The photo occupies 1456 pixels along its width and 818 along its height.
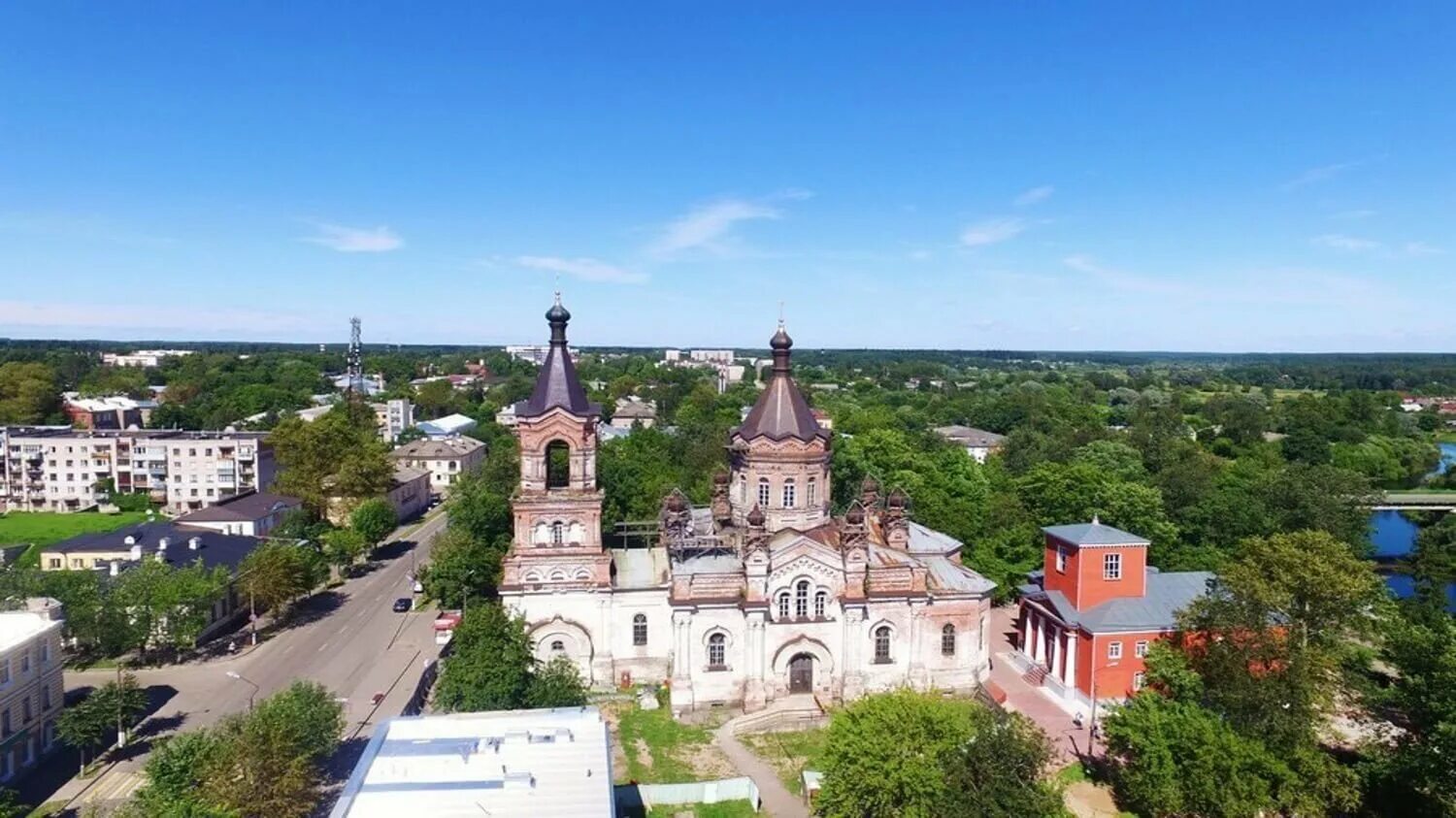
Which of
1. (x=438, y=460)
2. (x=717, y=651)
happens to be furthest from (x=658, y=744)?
(x=438, y=460)

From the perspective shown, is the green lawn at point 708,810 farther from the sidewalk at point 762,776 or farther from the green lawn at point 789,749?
the green lawn at point 789,749

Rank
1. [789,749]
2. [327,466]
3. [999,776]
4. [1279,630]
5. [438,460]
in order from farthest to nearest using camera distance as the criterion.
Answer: [438,460] < [327,466] < [789,749] < [1279,630] < [999,776]

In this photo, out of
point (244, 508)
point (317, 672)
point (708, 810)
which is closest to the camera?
point (708, 810)

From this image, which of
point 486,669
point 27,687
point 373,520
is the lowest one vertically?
point 27,687

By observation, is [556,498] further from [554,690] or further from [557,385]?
[554,690]

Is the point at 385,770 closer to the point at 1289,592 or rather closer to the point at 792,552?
the point at 792,552

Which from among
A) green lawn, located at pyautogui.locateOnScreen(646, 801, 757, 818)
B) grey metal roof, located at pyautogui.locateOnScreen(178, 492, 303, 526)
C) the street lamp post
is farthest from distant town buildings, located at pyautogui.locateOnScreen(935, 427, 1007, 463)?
the street lamp post
